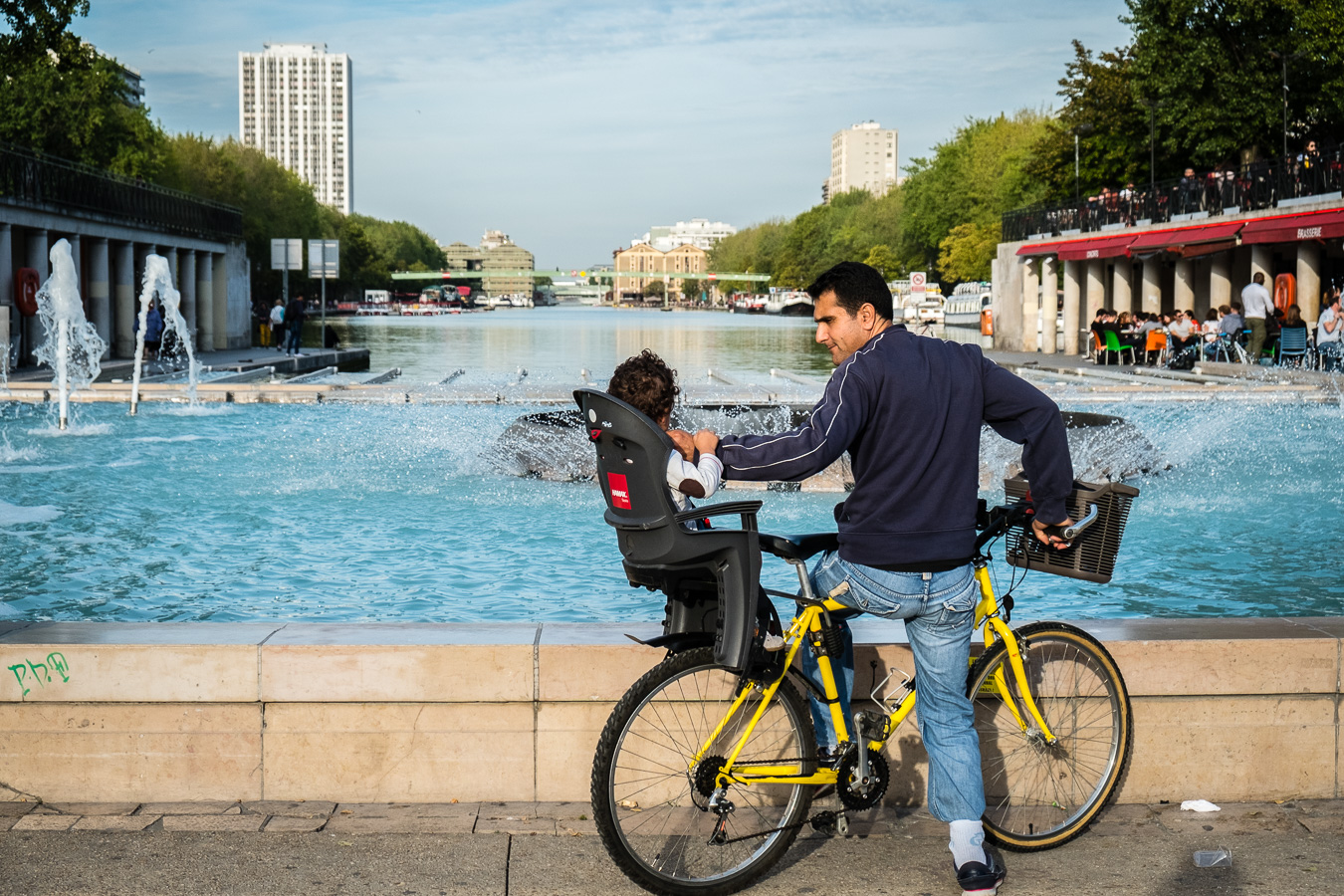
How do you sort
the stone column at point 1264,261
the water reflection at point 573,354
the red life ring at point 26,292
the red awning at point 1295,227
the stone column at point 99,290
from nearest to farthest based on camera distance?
the red life ring at point 26,292
the red awning at point 1295,227
the water reflection at point 573,354
the stone column at point 99,290
the stone column at point 1264,261

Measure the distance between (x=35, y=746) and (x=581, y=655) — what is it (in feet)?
5.84

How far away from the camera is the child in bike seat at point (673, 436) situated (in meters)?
3.68

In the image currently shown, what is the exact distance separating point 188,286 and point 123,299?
5652mm

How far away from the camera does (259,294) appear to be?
255ft

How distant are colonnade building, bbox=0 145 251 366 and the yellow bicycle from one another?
84.7ft

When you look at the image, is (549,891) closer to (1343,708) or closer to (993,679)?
(993,679)

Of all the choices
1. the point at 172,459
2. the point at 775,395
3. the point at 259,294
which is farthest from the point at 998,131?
the point at 172,459

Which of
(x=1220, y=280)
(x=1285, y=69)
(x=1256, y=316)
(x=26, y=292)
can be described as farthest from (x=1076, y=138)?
(x=26, y=292)

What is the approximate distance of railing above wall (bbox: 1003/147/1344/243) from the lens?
33.8 metres

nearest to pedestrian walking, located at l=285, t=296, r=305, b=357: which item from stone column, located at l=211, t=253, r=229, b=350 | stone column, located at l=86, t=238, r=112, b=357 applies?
stone column, located at l=86, t=238, r=112, b=357

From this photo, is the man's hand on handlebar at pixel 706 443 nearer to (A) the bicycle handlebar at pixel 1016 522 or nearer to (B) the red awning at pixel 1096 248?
(A) the bicycle handlebar at pixel 1016 522

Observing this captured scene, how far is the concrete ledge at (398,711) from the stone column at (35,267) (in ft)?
96.0

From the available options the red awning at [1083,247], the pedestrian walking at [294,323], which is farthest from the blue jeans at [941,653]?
the red awning at [1083,247]

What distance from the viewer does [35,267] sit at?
32.8 m
